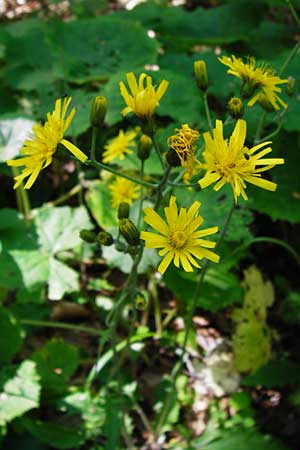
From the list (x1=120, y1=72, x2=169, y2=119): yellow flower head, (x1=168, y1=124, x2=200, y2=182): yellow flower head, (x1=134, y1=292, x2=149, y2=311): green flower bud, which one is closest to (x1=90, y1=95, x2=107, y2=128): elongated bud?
(x1=120, y1=72, x2=169, y2=119): yellow flower head

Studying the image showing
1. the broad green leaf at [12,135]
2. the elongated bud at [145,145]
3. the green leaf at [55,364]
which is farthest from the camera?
the broad green leaf at [12,135]

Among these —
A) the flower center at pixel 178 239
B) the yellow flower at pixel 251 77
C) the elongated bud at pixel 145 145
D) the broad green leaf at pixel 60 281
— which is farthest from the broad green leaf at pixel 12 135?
the flower center at pixel 178 239

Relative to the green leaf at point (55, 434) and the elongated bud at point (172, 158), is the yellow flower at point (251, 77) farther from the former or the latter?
the green leaf at point (55, 434)

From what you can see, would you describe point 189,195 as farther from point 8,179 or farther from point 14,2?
point 14,2

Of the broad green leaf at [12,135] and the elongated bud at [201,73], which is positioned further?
the broad green leaf at [12,135]

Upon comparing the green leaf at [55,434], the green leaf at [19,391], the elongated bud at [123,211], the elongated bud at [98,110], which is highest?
the elongated bud at [98,110]

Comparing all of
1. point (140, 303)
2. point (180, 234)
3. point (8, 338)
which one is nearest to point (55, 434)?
point (8, 338)
